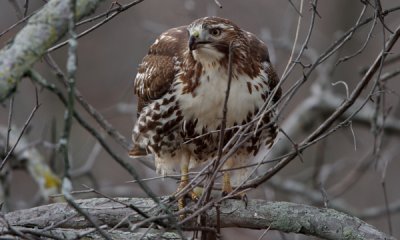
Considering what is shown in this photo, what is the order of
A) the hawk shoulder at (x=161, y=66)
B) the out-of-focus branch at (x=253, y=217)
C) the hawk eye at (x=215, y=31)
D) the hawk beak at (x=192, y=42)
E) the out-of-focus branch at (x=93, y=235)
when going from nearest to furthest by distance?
the out-of-focus branch at (x=93, y=235) < the out-of-focus branch at (x=253, y=217) < the hawk beak at (x=192, y=42) < the hawk eye at (x=215, y=31) < the hawk shoulder at (x=161, y=66)

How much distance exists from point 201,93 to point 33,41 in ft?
6.82

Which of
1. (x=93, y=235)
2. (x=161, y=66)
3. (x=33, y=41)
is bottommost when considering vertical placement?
(x=93, y=235)

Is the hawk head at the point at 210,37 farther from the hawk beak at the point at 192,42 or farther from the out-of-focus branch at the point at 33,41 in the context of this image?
the out-of-focus branch at the point at 33,41

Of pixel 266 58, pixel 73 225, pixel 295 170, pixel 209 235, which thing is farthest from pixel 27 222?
pixel 295 170

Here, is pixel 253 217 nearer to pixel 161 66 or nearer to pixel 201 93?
pixel 201 93

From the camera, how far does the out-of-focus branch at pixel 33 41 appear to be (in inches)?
110

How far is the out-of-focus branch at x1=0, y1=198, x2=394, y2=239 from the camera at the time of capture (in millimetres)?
4406

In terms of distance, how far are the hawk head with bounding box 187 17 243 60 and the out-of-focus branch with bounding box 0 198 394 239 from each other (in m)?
0.84

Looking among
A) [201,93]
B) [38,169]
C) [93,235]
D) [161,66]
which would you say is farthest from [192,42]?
[38,169]

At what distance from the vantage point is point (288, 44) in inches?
291

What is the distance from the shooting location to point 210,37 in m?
4.73

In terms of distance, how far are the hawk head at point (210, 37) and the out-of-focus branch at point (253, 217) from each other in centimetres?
84

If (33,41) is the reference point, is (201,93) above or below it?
below

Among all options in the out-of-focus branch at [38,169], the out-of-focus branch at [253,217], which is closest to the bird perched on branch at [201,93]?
the out-of-focus branch at [253,217]
